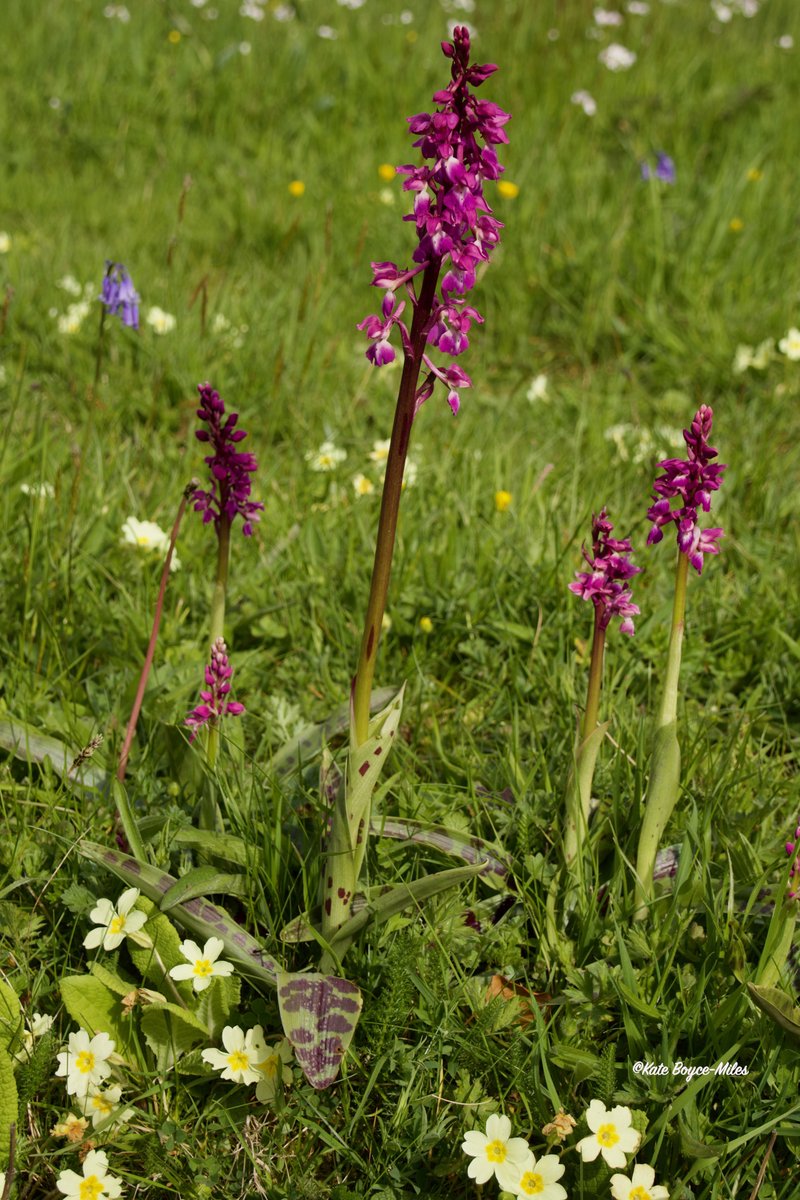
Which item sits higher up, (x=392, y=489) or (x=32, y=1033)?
(x=392, y=489)

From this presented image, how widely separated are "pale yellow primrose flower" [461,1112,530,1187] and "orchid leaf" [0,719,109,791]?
100 cm

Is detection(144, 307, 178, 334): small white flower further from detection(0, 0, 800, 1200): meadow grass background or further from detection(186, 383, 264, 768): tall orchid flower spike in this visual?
detection(186, 383, 264, 768): tall orchid flower spike

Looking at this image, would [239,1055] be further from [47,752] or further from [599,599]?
[599,599]

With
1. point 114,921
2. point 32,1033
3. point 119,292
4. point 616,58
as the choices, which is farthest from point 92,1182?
point 616,58

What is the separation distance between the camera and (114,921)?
1.89 m

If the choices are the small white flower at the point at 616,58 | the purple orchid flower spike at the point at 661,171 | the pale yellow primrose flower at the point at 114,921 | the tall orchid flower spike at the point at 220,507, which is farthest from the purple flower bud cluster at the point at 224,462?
the small white flower at the point at 616,58

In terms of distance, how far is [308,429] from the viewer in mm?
3584

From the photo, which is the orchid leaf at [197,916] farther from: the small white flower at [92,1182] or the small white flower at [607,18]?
the small white flower at [607,18]

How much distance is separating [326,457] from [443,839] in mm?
1575

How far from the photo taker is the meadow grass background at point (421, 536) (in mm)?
1812

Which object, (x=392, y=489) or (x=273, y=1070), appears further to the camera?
(x=273, y=1070)

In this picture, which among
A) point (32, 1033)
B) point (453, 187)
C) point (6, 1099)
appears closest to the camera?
point (453, 187)

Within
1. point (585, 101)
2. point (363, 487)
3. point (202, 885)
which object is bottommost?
point (202, 885)

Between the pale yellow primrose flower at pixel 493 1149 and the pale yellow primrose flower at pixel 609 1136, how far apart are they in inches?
3.6
